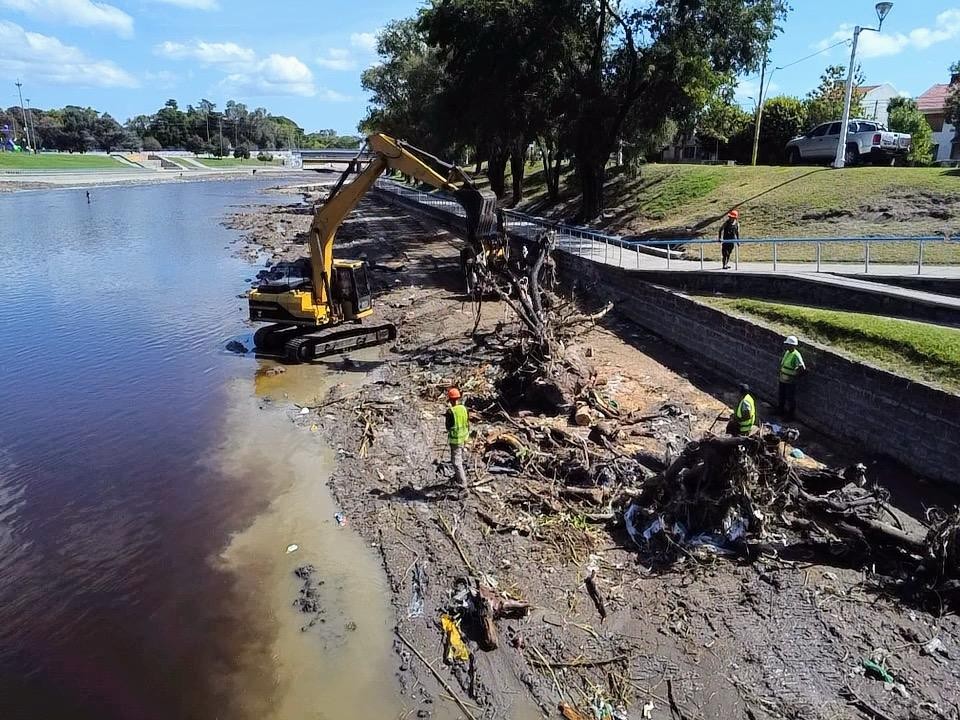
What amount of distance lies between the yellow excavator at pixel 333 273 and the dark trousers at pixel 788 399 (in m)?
8.35

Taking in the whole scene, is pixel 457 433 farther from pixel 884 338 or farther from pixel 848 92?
pixel 848 92

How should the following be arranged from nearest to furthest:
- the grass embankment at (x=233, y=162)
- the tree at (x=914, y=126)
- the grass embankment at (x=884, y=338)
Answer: the grass embankment at (x=884, y=338) → the tree at (x=914, y=126) → the grass embankment at (x=233, y=162)

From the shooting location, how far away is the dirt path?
6648mm

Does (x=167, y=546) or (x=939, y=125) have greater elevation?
(x=939, y=125)

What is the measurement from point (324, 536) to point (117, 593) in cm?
268

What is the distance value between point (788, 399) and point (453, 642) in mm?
8967

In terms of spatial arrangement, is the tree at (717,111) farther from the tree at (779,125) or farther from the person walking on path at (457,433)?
the person walking on path at (457,433)

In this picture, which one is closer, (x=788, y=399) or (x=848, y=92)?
(x=788, y=399)

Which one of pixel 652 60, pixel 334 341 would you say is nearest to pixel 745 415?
pixel 334 341

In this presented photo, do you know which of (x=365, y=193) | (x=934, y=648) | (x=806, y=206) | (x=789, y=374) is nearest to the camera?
(x=934, y=648)

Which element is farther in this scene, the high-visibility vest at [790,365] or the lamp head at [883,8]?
the lamp head at [883,8]

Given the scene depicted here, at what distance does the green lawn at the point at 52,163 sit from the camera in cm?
9231

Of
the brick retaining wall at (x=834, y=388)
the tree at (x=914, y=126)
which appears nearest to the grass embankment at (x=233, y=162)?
the tree at (x=914, y=126)

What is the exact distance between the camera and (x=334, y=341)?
18.3 m
